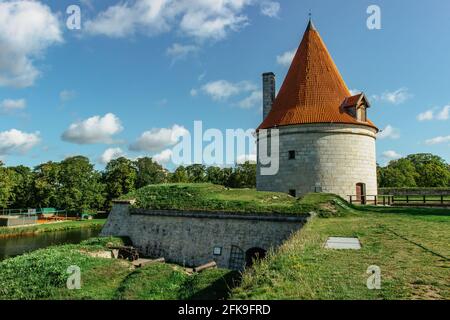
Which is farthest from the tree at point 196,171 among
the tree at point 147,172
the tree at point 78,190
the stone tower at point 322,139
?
the stone tower at point 322,139

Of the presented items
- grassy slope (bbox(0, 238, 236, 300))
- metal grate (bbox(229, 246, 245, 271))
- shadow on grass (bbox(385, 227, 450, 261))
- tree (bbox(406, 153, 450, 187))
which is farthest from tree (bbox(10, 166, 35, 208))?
tree (bbox(406, 153, 450, 187))

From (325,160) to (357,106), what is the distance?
412 cm

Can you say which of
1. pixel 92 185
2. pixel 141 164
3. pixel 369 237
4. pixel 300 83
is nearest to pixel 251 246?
pixel 369 237

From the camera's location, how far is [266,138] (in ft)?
74.0

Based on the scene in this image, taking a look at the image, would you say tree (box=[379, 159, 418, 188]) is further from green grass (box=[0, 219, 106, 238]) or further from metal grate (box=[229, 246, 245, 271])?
green grass (box=[0, 219, 106, 238])

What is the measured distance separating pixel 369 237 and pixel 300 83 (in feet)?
50.7

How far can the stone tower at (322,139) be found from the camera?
2056 centimetres

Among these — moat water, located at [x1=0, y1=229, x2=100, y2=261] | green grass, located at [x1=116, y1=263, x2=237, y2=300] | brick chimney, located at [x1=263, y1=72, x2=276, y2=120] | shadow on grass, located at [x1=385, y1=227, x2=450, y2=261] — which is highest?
brick chimney, located at [x1=263, y1=72, x2=276, y2=120]

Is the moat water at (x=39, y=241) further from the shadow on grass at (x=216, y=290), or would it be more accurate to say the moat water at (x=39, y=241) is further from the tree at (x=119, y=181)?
the shadow on grass at (x=216, y=290)

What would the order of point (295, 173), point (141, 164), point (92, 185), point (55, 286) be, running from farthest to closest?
1. point (141, 164)
2. point (92, 185)
3. point (295, 173)
4. point (55, 286)

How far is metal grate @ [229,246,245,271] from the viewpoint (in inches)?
583

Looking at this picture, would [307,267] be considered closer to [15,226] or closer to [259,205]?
[259,205]

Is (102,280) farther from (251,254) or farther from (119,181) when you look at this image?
(119,181)

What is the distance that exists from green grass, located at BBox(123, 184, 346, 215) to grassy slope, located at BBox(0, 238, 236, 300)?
18.0 feet
